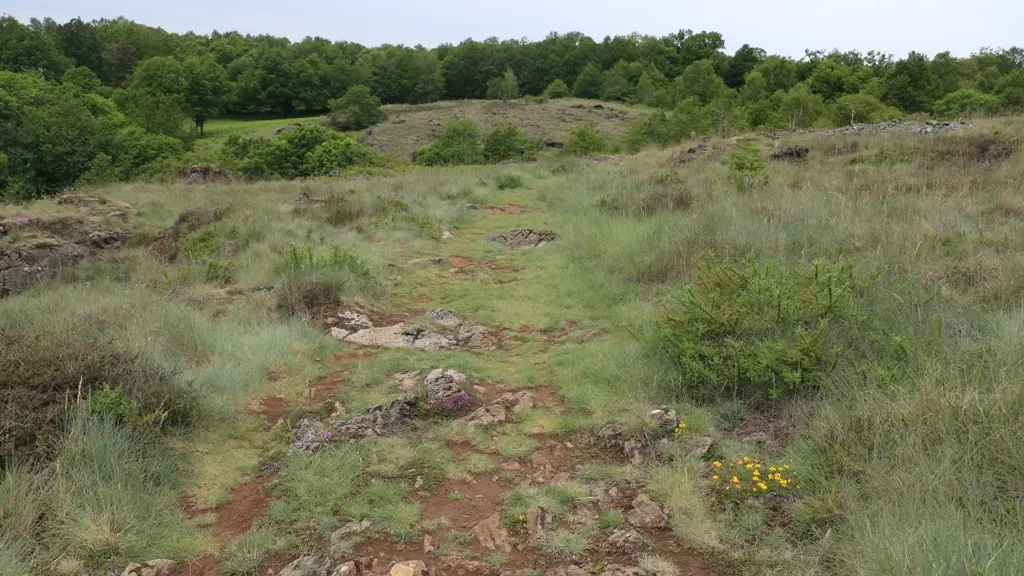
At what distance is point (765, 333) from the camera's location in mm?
4535

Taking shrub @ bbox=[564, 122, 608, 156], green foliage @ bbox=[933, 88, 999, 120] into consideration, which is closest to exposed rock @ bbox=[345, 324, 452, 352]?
shrub @ bbox=[564, 122, 608, 156]

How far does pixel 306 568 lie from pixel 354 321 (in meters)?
4.12

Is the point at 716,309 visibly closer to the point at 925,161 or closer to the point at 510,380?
the point at 510,380

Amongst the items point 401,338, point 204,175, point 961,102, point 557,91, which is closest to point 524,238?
point 401,338

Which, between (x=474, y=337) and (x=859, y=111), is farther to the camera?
(x=859, y=111)

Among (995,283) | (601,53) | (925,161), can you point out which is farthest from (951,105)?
(601,53)

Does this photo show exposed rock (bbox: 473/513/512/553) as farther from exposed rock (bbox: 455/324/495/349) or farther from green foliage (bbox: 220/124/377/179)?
green foliage (bbox: 220/124/377/179)

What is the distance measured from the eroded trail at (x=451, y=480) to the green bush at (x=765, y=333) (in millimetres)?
722

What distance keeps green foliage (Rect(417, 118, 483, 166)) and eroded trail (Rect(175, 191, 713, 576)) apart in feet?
100

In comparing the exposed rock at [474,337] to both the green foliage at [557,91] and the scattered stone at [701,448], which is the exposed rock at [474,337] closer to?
the scattered stone at [701,448]

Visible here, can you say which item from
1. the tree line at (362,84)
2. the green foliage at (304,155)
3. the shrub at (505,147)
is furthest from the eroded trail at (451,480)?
the shrub at (505,147)

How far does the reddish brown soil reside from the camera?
9770 millimetres

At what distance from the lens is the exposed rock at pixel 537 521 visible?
3.16 m

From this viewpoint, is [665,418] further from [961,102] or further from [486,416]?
[961,102]
